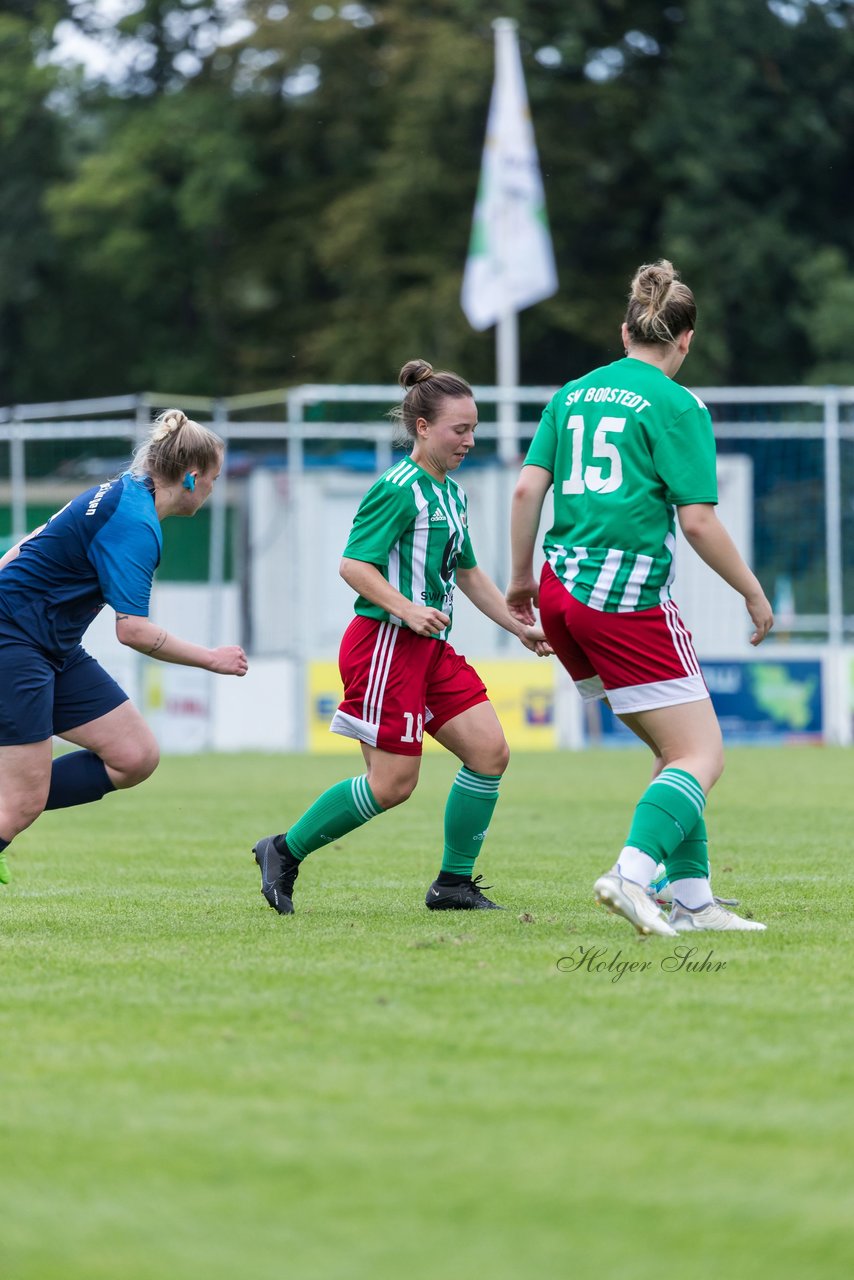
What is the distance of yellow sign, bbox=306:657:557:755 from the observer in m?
17.8

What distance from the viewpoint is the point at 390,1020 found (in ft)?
14.4

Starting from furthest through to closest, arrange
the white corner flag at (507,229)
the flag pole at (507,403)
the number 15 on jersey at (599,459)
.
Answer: the white corner flag at (507,229) → the flag pole at (507,403) → the number 15 on jersey at (599,459)

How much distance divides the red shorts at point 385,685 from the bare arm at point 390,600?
10 centimetres

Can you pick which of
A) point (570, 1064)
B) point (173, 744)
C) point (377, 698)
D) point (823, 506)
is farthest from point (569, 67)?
point (570, 1064)

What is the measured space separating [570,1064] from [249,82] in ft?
120

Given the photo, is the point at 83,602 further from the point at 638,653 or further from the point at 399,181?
the point at 399,181

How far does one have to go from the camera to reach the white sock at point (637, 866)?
539cm

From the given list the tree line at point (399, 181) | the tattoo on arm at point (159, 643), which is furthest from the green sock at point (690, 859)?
the tree line at point (399, 181)

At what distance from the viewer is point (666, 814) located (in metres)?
5.48

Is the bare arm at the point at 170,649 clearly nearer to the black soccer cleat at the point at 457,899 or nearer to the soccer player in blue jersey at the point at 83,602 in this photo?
the soccer player in blue jersey at the point at 83,602

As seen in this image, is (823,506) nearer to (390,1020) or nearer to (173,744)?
(173,744)

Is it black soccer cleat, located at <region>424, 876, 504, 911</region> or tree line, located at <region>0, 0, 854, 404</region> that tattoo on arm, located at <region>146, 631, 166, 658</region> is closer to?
black soccer cleat, located at <region>424, 876, 504, 911</region>

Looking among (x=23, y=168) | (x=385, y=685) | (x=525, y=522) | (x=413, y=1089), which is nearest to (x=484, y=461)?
(x=385, y=685)

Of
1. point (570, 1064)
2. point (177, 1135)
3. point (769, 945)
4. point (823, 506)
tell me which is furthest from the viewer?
point (823, 506)
